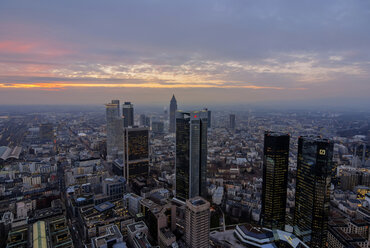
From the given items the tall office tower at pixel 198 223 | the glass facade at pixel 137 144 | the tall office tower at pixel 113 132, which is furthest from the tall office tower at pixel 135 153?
the tall office tower at pixel 198 223

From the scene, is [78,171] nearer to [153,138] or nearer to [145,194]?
[145,194]

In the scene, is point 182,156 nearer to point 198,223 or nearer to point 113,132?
point 198,223

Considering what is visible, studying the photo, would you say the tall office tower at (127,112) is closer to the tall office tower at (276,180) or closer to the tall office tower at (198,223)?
the tall office tower at (276,180)

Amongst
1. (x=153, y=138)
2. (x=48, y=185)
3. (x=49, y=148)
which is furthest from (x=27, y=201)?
(x=153, y=138)

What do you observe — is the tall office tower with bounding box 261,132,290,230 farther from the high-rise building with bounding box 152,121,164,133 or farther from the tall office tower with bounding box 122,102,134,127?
the high-rise building with bounding box 152,121,164,133

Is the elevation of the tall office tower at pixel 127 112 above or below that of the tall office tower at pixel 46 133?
above

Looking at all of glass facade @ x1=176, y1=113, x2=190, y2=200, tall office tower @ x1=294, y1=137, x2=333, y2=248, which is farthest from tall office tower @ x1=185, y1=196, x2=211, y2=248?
tall office tower @ x1=294, y1=137, x2=333, y2=248
